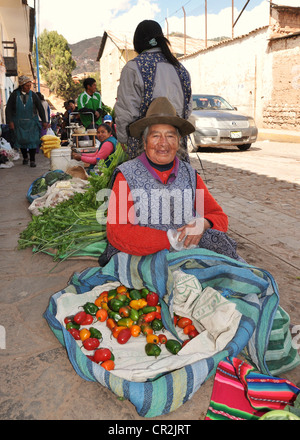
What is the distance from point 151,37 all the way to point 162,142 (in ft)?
4.63

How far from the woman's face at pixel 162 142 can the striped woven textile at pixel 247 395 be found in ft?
4.53

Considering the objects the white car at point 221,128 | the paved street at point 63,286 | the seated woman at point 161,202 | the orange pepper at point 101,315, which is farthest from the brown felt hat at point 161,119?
the white car at point 221,128

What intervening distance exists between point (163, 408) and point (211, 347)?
0.43m

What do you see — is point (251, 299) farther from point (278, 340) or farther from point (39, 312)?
point (39, 312)

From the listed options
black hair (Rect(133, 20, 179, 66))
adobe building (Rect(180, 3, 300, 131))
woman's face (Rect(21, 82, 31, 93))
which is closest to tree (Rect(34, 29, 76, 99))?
adobe building (Rect(180, 3, 300, 131))

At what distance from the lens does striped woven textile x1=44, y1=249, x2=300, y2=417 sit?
1.75m

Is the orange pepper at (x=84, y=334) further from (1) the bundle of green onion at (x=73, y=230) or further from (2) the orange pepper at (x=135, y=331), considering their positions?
(1) the bundle of green onion at (x=73, y=230)

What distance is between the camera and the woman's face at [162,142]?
2484mm

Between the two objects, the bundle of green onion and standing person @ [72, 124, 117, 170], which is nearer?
the bundle of green onion

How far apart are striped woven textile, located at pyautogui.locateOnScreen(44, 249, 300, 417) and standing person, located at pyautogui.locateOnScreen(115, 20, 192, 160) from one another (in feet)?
4.22

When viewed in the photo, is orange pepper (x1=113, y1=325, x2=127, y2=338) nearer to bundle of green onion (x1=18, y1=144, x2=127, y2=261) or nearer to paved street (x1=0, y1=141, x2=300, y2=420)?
paved street (x1=0, y1=141, x2=300, y2=420)

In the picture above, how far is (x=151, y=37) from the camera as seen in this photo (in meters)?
3.34

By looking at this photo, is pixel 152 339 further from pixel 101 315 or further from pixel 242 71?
pixel 242 71

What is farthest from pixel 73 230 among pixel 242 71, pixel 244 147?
pixel 242 71
